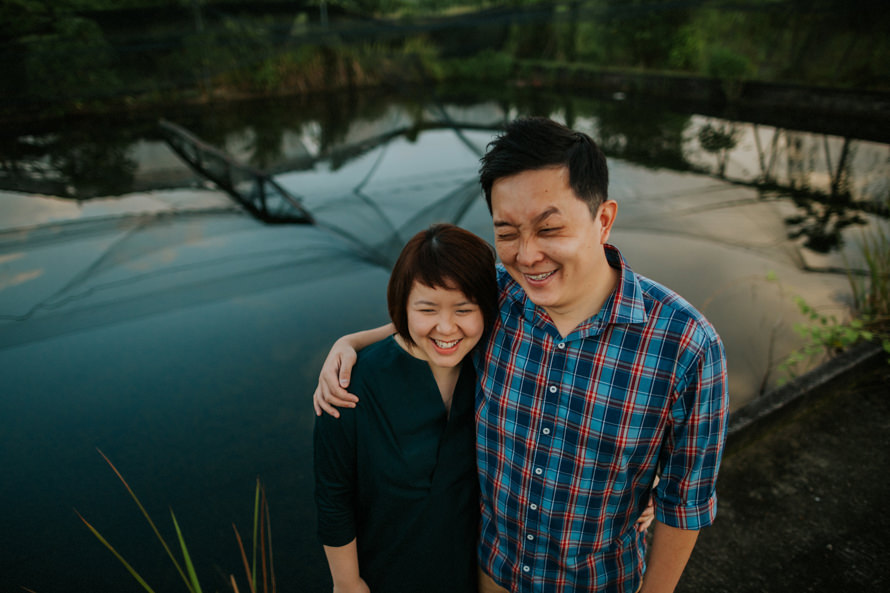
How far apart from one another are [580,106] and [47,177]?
8.38 m

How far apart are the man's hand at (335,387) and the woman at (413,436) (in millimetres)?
25

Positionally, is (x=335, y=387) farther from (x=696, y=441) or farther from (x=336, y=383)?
(x=696, y=441)

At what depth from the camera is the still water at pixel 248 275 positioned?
2.41 metres

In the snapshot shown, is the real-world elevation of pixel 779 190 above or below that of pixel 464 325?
below

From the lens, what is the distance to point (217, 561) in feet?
6.98

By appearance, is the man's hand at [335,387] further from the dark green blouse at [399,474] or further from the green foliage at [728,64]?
the green foliage at [728,64]

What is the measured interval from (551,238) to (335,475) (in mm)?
722

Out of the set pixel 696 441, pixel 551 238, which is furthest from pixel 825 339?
pixel 551 238

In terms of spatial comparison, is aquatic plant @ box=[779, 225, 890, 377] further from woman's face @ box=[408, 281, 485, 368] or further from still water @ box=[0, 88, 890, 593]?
woman's face @ box=[408, 281, 485, 368]

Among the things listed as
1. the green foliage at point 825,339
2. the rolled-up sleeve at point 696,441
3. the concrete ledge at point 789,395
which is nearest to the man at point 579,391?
the rolled-up sleeve at point 696,441

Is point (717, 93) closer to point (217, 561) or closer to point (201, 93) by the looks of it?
point (201, 93)

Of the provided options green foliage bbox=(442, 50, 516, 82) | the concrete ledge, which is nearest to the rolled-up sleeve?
the concrete ledge

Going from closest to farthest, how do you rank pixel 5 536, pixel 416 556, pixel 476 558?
pixel 416 556, pixel 476 558, pixel 5 536

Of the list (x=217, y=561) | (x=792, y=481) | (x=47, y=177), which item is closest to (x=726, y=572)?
(x=792, y=481)
